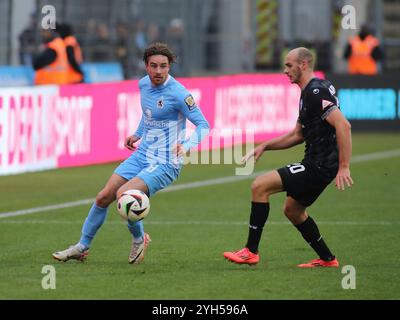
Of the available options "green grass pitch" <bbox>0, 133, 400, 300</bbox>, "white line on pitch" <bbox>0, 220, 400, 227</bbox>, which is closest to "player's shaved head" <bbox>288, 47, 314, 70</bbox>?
"green grass pitch" <bbox>0, 133, 400, 300</bbox>

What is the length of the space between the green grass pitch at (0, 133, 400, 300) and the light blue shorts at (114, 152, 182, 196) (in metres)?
0.70

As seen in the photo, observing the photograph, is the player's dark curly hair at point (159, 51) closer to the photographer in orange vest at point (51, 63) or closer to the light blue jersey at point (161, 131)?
the light blue jersey at point (161, 131)

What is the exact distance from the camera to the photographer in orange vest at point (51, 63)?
891 inches

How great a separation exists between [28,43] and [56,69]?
2131mm

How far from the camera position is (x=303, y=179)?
10375 millimetres

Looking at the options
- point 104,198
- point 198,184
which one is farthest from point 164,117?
point 198,184

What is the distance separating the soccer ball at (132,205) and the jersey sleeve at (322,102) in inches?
63.6

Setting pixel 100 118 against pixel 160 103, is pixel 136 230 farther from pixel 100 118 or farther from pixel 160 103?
pixel 100 118

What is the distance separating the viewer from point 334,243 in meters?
12.3

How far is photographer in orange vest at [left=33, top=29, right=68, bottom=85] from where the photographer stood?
2262 centimetres

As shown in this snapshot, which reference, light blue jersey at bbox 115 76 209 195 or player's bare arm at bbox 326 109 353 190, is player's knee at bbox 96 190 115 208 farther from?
player's bare arm at bbox 326 109 353 190

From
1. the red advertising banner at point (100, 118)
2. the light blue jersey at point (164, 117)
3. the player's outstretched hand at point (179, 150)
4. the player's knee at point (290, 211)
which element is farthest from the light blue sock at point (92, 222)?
the red advertising banner at point (100, 118)
